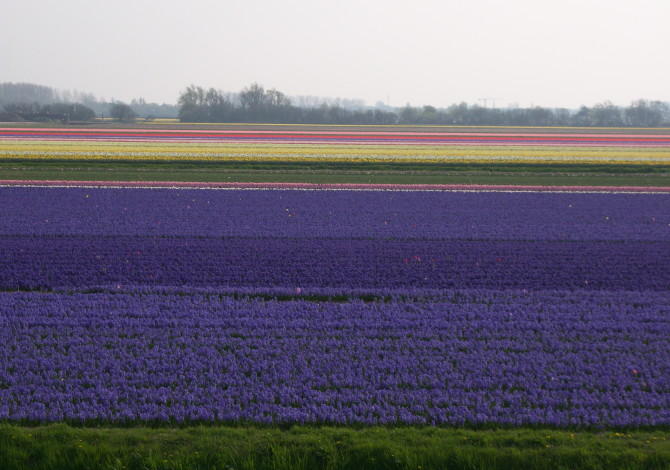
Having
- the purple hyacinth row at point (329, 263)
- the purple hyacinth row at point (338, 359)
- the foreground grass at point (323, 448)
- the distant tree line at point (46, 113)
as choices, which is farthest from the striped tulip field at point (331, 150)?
the foreground grass at point (323, 448)

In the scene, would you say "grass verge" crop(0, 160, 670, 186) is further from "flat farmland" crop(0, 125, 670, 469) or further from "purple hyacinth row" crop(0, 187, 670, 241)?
"flat farmland" crop(0, 125, 670, 469)

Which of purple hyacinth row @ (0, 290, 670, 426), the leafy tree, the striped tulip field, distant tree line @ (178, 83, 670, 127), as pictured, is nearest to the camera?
purple hyacinth row @ (0, 290, 670, 426)

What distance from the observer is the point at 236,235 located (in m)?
15.5

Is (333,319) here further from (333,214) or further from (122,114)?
(122,114)

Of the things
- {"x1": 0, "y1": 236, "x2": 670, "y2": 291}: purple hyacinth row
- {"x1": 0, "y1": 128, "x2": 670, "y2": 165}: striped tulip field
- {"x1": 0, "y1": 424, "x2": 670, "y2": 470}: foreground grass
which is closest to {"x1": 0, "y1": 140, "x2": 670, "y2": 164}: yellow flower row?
{"x1": 0, "y1": 128, "x2": 670, "y2": 165}: striped tulip field

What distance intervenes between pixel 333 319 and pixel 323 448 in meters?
3.70

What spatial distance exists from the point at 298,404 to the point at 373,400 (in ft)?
2.81

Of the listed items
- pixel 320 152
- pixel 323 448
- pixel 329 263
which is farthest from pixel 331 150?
pixel 323 448

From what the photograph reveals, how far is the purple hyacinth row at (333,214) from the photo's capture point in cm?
1598

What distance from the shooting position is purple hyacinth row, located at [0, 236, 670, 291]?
11.9 metres

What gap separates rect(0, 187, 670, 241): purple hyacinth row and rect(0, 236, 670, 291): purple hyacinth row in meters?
0.86

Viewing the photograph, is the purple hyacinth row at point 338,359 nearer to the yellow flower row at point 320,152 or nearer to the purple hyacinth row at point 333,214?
the purple hyacinth row at point 333,214

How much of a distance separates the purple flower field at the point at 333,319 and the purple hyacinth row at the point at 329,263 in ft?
0.21

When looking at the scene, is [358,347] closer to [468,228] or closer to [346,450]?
[346,450]
